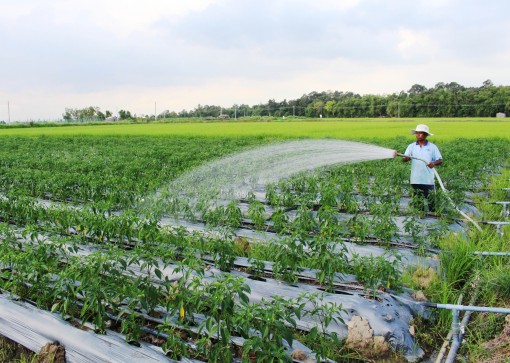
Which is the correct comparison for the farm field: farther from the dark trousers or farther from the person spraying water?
the person spraying water

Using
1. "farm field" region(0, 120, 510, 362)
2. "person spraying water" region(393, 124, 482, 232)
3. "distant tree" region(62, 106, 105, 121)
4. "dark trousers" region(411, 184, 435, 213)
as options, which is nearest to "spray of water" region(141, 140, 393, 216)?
"person spraying water" region(393, 124, 482, 232)

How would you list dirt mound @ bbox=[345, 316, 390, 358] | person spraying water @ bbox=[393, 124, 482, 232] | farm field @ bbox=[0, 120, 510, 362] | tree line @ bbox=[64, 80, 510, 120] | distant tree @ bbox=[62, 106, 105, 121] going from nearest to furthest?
farm field @ bbox=[0, 120, 510, 362] → dirt mound @ bbox=[345, 316, 390, 358] → person spraying water @ bbox=[393, 124, 482, 232] → tree line @ bbox=[64, 80, 510, 120] → distant tree @ bbox=[62, 106, 105, 121]

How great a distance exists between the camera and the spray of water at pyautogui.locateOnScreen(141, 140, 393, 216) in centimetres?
876

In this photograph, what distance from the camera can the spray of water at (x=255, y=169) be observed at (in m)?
8.76

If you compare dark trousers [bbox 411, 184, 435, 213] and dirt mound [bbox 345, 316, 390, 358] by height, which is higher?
dark trousers [bbox 411, 184, 435, 213]

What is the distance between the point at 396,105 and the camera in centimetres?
5872

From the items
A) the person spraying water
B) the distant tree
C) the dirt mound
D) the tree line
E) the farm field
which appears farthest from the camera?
the distant tree

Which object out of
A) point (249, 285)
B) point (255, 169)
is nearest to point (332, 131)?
point (255, 169)

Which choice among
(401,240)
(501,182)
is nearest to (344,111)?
(501,182)

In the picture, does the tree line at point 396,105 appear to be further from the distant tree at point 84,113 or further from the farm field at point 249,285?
the farm field at point 249,285

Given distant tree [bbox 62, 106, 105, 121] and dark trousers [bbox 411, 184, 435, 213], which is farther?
distant tree [bbox 62, 106, 105, 121]

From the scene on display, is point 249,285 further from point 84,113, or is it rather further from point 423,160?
point 84,113

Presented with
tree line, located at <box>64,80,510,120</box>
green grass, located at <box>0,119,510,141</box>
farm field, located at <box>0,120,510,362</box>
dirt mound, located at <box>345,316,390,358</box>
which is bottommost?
dirt mound, located at <box>345,316,390,358</box>

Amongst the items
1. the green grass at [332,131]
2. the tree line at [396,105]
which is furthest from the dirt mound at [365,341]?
the tree line at [396,105]
